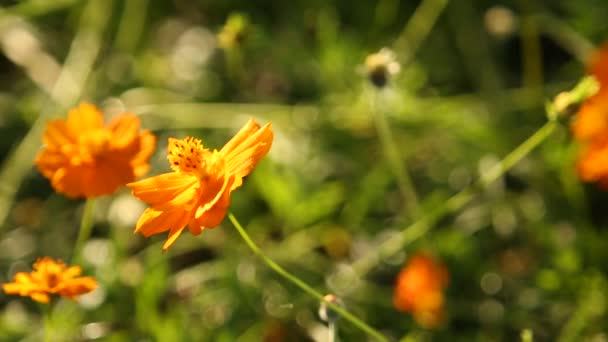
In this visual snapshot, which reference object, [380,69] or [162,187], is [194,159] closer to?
[162,187]

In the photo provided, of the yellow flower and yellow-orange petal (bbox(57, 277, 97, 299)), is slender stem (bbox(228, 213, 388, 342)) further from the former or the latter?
the yellow flower

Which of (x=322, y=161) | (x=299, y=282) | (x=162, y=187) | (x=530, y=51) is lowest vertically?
(x=299, y=282)

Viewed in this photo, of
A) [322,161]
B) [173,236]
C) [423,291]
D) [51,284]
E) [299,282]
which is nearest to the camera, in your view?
[173,236]

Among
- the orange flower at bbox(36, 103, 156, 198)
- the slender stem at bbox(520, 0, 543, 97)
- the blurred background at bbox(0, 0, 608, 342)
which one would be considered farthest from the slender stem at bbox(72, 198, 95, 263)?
the slender stem at bbox(520, 0, 543, 97)

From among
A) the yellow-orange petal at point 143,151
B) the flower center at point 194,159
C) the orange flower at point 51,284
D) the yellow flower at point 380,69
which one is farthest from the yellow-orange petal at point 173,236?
the yellow flower at point 380,69

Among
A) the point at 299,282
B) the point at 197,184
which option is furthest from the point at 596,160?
the point at 197,184

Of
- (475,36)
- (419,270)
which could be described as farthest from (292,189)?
(475,36)

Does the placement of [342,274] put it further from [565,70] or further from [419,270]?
[565,70]

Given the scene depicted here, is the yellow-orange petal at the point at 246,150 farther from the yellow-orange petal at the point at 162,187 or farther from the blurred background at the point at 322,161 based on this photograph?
the blurred background at the point at 322,161
